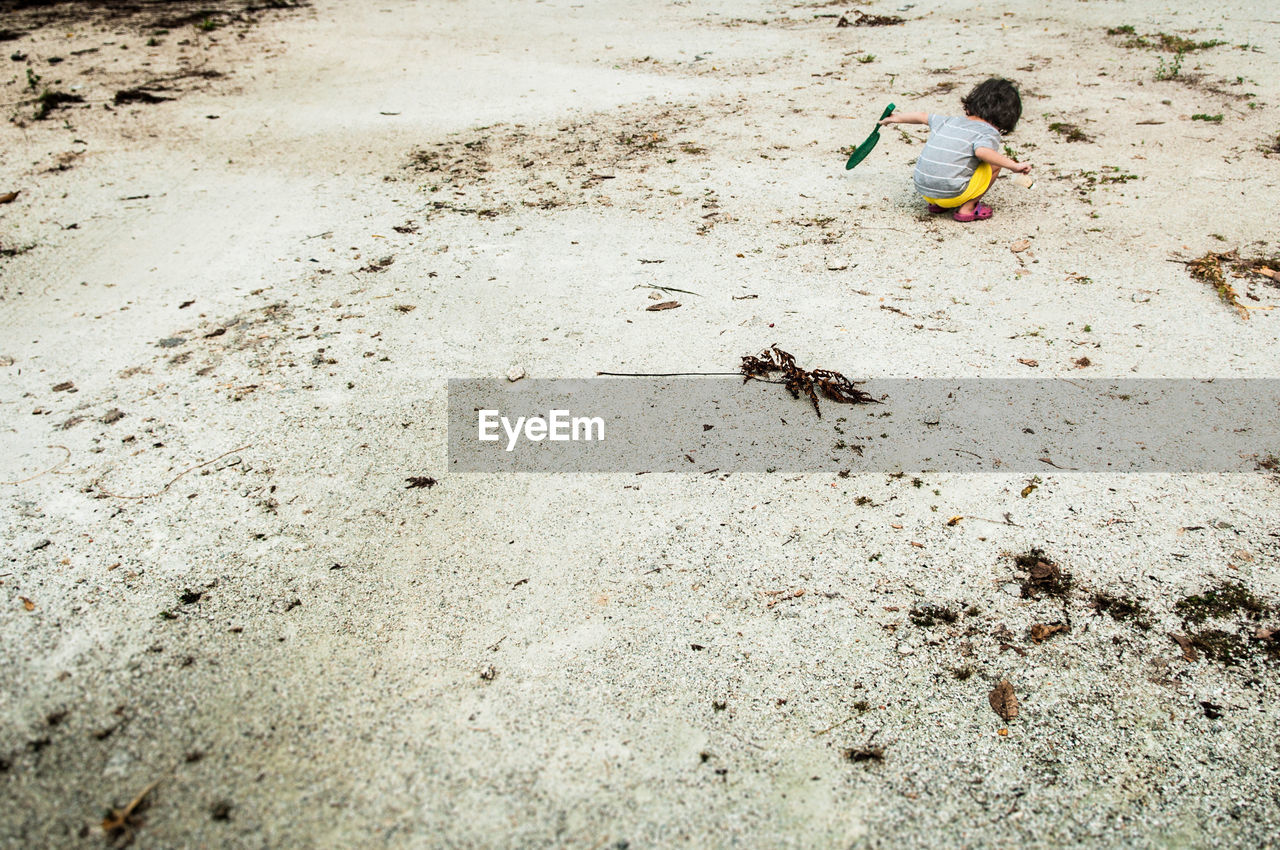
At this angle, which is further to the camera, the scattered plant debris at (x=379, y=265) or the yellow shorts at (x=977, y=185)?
the yellow shorts at (x=977, y=185)

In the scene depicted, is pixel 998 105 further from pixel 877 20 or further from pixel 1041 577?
pixel 877 20

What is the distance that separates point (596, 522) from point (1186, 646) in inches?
71.9

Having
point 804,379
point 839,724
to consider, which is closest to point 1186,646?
point 839,724

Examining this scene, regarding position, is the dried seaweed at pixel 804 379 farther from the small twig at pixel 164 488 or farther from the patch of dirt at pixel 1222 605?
the small twig at pixel 164 488

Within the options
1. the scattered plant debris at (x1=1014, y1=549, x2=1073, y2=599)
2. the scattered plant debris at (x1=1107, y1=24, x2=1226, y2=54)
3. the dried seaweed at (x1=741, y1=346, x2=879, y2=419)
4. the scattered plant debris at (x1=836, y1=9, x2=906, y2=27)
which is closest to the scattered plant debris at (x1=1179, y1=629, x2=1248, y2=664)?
the scattered plant debris at (x1=1014, y1=549, x2=1073, y2=599)

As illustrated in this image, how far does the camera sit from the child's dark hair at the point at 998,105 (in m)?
4.52

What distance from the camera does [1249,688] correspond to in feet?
6.73

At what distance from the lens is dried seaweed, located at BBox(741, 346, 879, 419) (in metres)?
3.17

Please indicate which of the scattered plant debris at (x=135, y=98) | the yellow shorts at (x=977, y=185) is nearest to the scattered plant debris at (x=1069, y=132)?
the yellow shorts at (x=977, y=185)

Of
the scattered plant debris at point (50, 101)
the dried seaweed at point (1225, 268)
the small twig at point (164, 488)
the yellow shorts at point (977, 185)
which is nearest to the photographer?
the small twig at point (164, 488)

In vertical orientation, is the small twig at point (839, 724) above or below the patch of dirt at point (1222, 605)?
below

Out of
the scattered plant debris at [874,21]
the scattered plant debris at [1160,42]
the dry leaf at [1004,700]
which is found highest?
the scattered plant debris at [874,21]

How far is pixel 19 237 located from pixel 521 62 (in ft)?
14.9

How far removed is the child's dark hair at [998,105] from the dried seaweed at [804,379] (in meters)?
2.41
